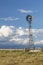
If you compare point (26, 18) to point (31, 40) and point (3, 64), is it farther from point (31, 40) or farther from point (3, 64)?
point (3, 64)

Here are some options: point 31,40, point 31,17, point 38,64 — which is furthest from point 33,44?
point 38,64

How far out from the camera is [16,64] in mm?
38844

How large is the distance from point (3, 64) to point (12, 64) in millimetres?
1597

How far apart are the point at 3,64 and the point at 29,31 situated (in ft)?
143

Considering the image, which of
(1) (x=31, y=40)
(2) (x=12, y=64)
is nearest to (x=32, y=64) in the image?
(2) (x=12, y=64)

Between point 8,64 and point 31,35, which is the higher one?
point 31,35

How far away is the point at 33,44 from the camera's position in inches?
3226

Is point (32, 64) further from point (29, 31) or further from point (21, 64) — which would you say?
point (29, 31)

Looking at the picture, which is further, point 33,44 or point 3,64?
point 33,44

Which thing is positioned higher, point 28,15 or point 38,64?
point 28,15

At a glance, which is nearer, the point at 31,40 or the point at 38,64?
the point at 38,64

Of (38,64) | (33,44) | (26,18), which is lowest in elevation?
(38,64)

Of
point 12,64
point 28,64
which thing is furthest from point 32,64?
point 12,64

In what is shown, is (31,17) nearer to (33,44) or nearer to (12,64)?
(33,44)
